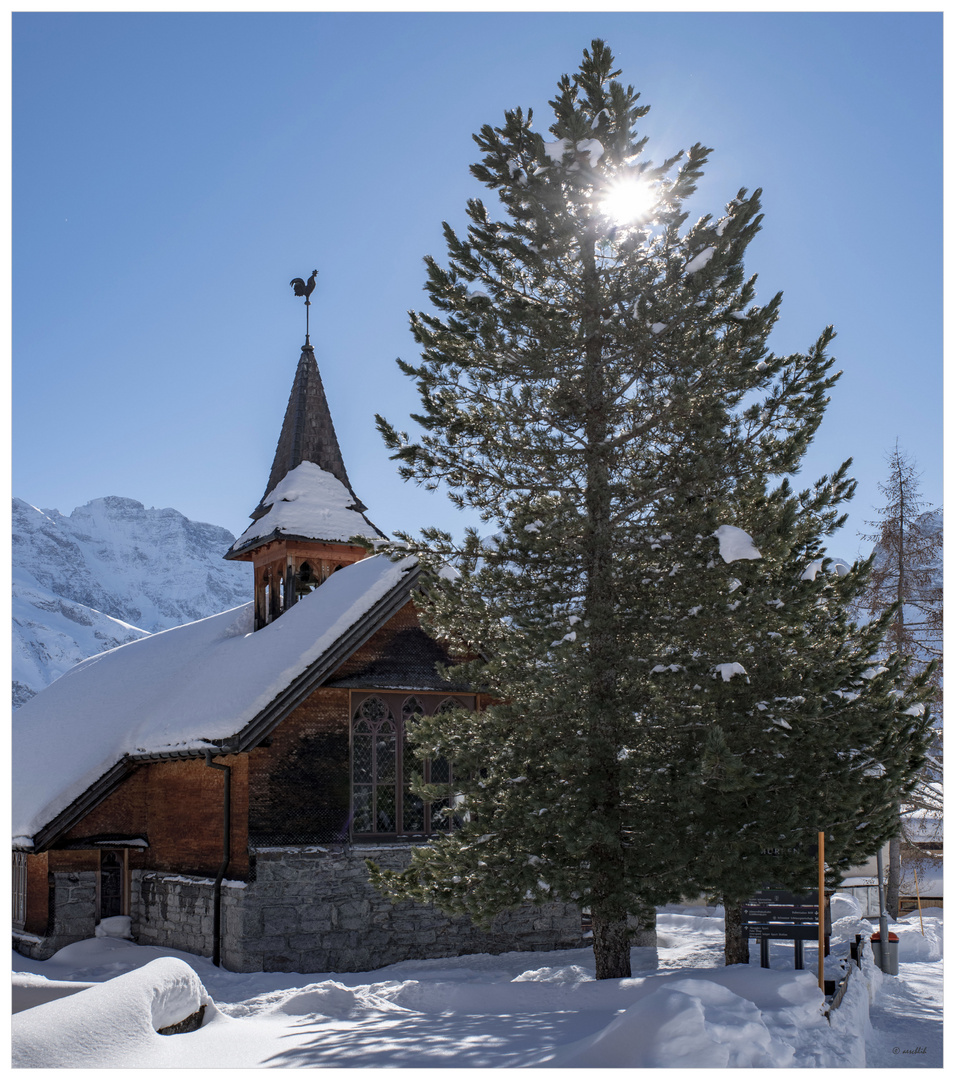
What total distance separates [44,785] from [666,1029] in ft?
48.9

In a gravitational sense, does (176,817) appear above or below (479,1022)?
above

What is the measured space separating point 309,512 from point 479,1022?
543 inches

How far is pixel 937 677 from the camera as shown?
21.9 meters

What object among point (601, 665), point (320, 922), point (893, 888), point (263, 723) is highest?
point (601, 665)

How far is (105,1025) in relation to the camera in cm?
720

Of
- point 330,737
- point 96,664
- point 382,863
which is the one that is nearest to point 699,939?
point 382,863

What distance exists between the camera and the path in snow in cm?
988

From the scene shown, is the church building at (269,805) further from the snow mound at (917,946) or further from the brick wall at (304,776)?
the snow mound at (917,946)

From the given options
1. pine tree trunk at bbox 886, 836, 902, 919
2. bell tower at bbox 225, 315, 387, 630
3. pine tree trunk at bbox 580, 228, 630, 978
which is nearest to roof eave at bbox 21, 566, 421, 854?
bell tower at bbox 225, 315, 387, 630

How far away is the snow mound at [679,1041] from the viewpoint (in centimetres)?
694

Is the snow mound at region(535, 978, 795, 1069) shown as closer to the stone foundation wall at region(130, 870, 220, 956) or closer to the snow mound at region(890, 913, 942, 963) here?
the stone foundation wall at region(130, 870, 220, 956)

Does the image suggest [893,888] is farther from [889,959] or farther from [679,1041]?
[679,1041]

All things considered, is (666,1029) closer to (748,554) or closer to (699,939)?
(748,554)

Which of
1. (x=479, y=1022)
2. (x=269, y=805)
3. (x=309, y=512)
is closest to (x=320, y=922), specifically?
(x=269, y=805)
